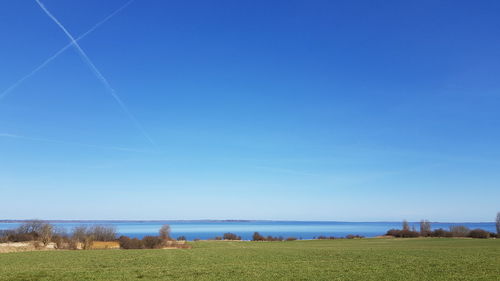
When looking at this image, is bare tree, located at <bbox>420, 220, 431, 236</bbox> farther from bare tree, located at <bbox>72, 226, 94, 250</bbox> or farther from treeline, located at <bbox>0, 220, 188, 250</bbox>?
bare tree, located at <bbox>72, 226, 94, 250</bbox>

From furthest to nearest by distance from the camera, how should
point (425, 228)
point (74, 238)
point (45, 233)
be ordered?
point (425, 228)
point (45, 233)
point (74, 238)

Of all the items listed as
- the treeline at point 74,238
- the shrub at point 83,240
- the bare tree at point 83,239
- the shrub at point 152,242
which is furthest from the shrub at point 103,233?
the shrub at point 152,242

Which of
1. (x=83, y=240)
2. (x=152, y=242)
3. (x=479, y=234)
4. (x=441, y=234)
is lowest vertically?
(x=152, y=242)

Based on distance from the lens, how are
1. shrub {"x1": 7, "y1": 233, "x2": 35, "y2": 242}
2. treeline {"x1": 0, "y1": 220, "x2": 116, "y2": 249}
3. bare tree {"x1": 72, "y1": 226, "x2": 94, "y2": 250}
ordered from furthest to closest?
shrub {"x1": 7, "y1": 233, "x2": 35, "y2": 242}, treeline {"x1": 0, "y1": 220, "x2": 116, "y2": 249}, bare tree {"x1": 72, "y1": 226, "x2": 94, "y2": 250}

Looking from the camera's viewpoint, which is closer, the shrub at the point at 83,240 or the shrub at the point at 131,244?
the shrub at the point at 83,240

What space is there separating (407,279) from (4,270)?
26228mm

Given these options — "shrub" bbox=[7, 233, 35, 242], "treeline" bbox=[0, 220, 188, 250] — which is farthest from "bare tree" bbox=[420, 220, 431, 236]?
"shrub" bbox=[7, 233, 35, 242]

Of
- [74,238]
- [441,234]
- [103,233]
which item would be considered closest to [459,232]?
[441,234]

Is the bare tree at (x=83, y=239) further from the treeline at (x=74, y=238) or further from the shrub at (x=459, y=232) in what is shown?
the shrub at (x=459, y=232)

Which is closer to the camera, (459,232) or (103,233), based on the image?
(103,233)

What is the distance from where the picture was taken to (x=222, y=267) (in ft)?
93.8

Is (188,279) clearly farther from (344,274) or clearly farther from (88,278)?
(344,274)

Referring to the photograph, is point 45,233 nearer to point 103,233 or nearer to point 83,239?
point 83,239

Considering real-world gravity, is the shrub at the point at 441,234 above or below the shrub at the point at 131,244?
above
